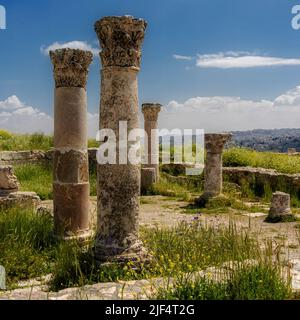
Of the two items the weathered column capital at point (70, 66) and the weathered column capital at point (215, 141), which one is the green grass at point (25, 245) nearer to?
the weathered column capital at point (70, 66)

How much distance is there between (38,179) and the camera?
672 inches

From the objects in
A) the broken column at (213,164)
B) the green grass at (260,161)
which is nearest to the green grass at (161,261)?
the broken column at (213,164)

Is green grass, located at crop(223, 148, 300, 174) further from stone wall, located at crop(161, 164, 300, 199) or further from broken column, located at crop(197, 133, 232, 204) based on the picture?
broken column, located at crop(197, 133, 232, 204)

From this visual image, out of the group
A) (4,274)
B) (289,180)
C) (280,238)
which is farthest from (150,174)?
(4,274)

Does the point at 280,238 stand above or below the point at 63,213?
below

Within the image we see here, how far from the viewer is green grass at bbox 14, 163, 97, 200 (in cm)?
1534

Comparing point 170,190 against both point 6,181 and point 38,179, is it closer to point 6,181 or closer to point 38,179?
point 38,179

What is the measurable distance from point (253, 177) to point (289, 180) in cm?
148

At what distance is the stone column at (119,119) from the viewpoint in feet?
21.4

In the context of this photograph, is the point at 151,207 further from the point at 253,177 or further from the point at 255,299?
the point at 255,299

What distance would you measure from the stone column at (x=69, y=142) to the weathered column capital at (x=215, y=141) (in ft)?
23.1

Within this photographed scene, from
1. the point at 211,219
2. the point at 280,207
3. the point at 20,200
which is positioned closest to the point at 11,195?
the point at 20,200

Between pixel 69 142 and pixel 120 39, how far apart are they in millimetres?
2562
